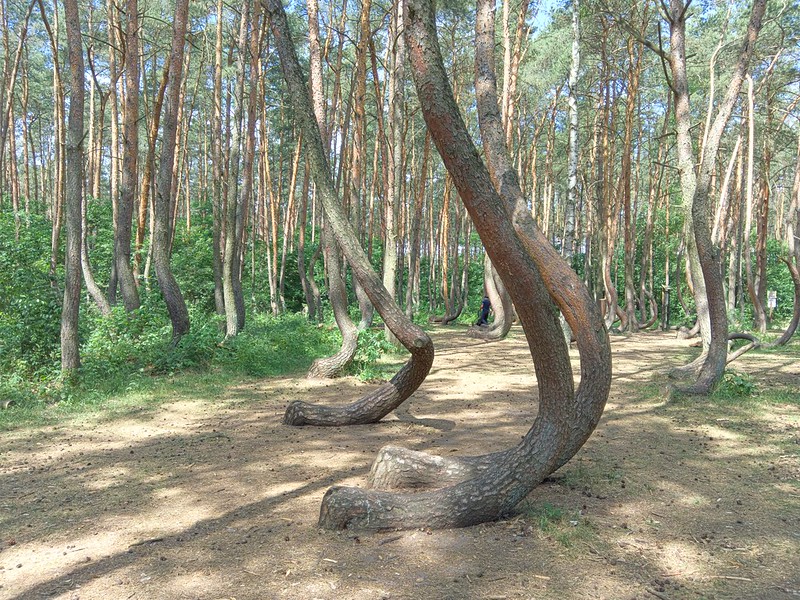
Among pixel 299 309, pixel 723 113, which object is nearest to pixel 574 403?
pixel 723 113

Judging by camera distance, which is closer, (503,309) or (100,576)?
(100,576)

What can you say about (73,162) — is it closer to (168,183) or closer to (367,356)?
(168,183)

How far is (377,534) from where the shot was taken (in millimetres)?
3455

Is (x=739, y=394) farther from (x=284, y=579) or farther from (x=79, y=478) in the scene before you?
(x=79, y=478)

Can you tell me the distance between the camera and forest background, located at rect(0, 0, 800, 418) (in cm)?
948

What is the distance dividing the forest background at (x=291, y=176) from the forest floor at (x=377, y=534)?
2.86 meters

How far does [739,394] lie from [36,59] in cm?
3126

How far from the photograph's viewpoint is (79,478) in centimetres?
473

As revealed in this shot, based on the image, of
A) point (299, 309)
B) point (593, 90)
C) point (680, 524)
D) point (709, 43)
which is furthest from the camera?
point (299, 309)

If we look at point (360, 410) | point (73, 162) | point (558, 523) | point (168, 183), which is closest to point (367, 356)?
point (360, 410)

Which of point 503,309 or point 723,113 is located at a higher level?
point 723,113

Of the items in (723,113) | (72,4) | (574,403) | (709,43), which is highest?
(709,43)

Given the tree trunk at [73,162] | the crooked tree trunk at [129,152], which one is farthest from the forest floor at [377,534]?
the crooked tree trunk at [129,152]

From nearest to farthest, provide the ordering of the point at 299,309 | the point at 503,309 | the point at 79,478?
the point at 79,478
the point at 503,309
the point at 299,309
